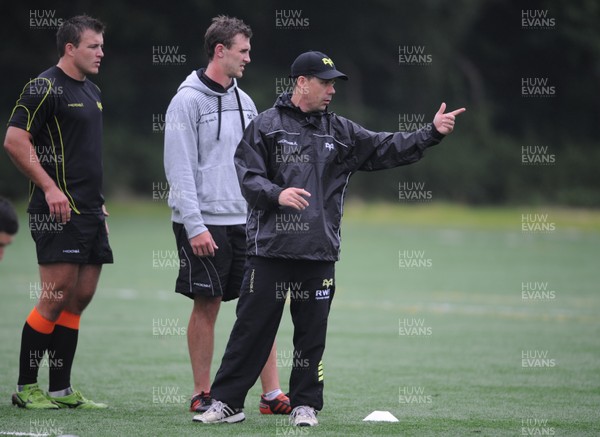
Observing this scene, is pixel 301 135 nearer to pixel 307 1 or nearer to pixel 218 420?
pixel 218 420

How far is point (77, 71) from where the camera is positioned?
7.29m

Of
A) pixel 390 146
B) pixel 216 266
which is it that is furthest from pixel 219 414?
pixel 390 146

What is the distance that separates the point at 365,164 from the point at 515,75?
41329mm

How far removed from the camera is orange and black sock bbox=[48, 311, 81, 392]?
7.35 m

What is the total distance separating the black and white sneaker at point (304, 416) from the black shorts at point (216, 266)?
1038mm

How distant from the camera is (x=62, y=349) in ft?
24.2

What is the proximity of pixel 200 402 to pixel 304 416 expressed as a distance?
37.5 inches

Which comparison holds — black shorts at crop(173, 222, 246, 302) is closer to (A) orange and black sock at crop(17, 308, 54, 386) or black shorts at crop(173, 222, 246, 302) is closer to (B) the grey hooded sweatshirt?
(B) the grey hooded sweatshirt

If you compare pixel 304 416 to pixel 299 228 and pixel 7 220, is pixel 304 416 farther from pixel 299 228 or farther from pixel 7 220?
pixel 7 220

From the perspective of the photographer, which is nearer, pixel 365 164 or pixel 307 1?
pixel 365 164

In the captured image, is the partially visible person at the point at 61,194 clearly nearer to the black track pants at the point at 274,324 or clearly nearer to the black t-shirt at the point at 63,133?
the black t-shirt at the point at 63,133

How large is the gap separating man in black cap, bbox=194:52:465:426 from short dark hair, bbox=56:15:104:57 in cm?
151

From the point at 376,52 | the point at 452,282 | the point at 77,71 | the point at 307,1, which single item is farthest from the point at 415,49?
the point at 77,71

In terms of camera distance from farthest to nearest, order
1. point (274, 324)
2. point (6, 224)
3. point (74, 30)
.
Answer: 1. point (74, 30)
2. point (274, 324)
3. point (6, 224)
